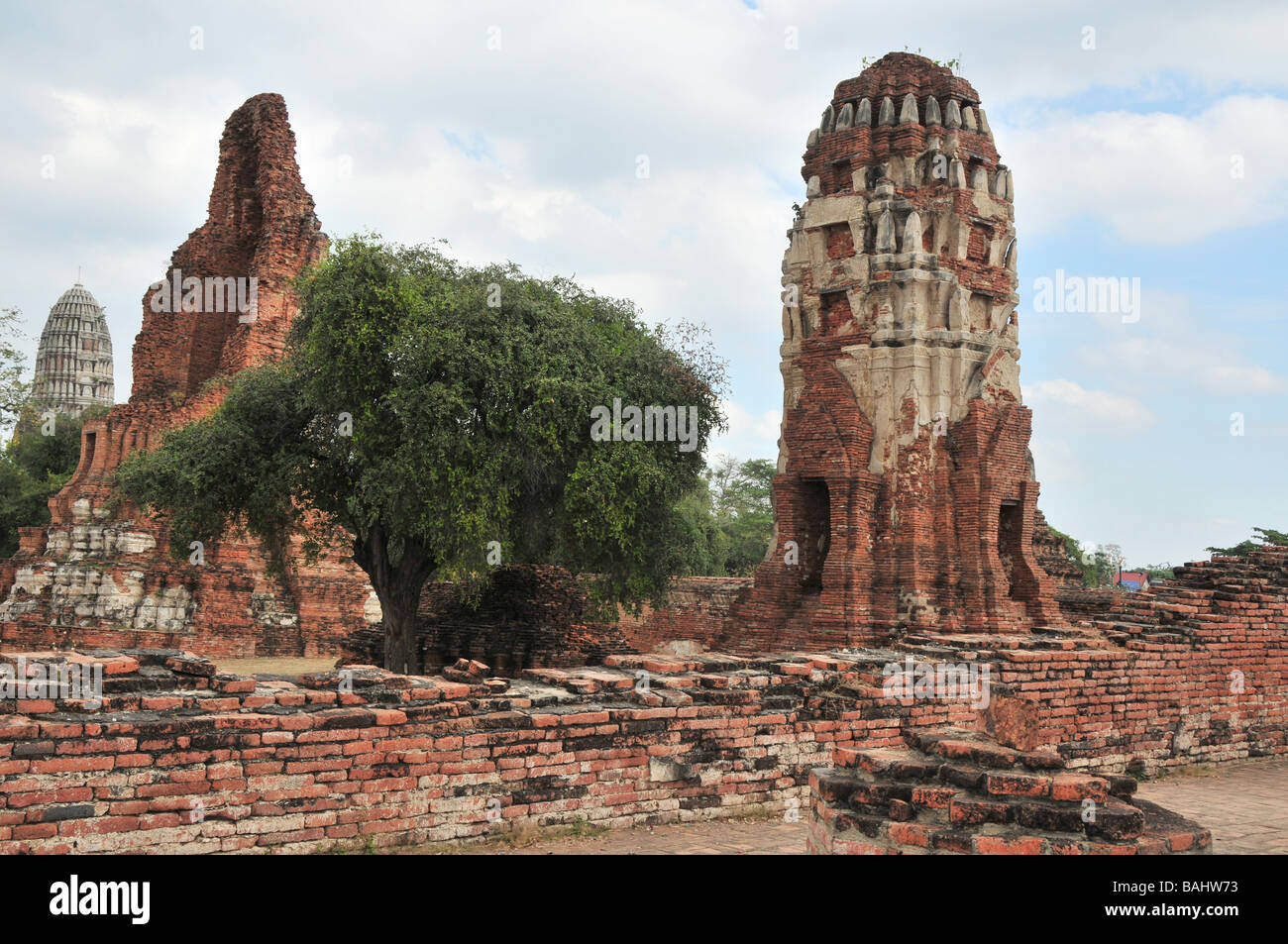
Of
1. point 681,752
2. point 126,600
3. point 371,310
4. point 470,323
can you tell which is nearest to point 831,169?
point 470,323

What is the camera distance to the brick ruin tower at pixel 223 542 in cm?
2012

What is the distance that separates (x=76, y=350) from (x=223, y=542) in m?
51.1

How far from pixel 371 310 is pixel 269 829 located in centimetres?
755

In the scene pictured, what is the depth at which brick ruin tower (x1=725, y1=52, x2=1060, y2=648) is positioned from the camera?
38.3ft

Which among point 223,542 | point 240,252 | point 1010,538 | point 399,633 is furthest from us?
point 240,252

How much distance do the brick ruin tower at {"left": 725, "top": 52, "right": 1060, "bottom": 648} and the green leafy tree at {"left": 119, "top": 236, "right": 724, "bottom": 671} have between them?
159 centimetres

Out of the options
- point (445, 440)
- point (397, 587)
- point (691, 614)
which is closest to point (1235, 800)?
point (445, 440)

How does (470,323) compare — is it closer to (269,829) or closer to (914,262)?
(914,262)

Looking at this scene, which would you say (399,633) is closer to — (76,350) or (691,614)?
(691,614)

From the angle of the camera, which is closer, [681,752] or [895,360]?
[681,752]

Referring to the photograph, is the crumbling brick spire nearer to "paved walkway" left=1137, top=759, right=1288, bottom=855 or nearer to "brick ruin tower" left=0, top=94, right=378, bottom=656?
"brick ruin tower" left=0, top=94, right=378, bottom=656

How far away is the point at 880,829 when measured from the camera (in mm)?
4184

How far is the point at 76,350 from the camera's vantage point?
63.4 m

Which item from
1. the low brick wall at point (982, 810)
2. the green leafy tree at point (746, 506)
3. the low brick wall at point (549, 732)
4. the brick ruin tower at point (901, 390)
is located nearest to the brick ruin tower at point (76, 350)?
the green leafy tree at point (746, 506)
